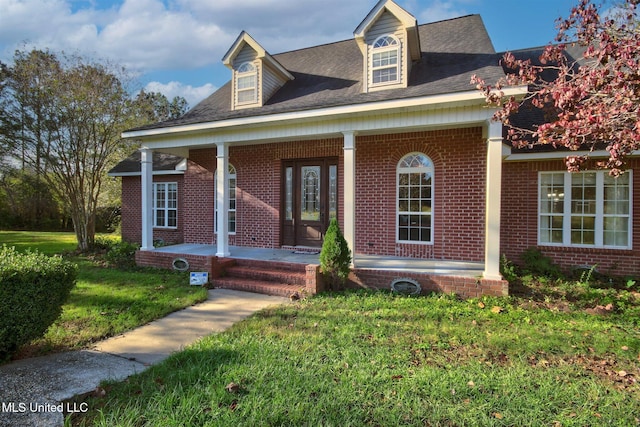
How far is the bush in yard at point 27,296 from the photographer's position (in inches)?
135

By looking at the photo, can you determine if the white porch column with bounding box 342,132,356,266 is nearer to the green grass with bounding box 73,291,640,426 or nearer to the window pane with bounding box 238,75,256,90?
the green grass with bounding box 73,291,640,426

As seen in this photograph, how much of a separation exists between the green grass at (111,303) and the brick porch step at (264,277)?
77 cm

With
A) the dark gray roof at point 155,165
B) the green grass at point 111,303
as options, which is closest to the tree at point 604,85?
the green grass at point 111,303

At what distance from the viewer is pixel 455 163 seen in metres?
7.93

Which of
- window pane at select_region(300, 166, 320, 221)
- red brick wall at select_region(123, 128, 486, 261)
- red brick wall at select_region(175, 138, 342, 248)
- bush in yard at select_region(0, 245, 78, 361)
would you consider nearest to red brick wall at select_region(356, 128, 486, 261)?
red brick wall at select_region(123, 128, 486, 261)

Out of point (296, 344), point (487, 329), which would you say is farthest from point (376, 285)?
point (296, 344)

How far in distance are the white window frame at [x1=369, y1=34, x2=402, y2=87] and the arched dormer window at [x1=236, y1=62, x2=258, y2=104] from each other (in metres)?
3.31

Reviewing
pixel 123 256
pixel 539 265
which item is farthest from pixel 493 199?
pixel 123 256

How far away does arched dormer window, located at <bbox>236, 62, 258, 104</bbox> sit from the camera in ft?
30.3

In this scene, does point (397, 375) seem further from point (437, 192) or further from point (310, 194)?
point (310, 194)

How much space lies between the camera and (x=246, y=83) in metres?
9.37

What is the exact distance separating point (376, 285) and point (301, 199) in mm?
3812

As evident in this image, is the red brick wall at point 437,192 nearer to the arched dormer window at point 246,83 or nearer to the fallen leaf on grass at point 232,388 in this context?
the arched dormer window at point 246,83

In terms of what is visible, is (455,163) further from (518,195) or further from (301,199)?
(301,199)
